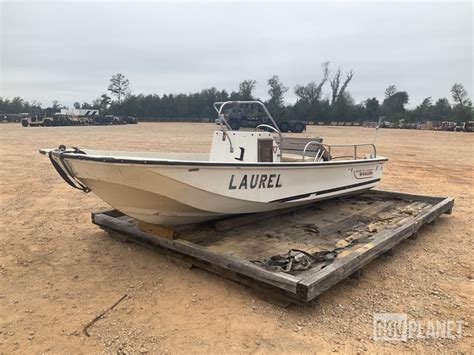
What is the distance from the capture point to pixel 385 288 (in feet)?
11.5

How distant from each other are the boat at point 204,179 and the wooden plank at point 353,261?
1.05 m

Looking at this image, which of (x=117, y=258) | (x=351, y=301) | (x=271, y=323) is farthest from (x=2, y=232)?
(x=351, y=301)

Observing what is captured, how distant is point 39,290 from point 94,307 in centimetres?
63

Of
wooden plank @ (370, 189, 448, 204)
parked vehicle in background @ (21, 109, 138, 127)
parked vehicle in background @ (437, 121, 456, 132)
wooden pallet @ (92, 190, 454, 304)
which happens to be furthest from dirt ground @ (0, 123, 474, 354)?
parked vehicle in background @ (437, 121, 456, 132)

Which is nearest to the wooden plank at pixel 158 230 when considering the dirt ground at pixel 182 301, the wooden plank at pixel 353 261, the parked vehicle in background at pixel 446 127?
the dirt ground at pixel 182 301

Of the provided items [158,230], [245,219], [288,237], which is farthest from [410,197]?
[158,230]

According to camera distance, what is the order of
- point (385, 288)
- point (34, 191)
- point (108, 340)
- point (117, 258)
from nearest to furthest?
1. point (108, 340)
2. point (385, 288)
3. point (117, 258)
4. point (34, 191)

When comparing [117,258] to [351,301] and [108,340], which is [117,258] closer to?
[108,340]

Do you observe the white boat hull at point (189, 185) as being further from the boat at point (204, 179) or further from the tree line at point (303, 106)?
the tree line at point (303, 106)

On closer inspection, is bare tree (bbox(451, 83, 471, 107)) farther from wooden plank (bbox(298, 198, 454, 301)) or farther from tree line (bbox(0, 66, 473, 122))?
wooden plank (bbox(298, 198, 454, 301))

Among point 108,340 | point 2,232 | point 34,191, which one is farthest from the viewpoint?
point 34,191

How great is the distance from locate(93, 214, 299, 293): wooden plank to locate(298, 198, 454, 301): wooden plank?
12 cm

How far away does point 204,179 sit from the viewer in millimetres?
3535

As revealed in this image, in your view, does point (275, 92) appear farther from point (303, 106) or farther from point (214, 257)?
point (214, 257)
